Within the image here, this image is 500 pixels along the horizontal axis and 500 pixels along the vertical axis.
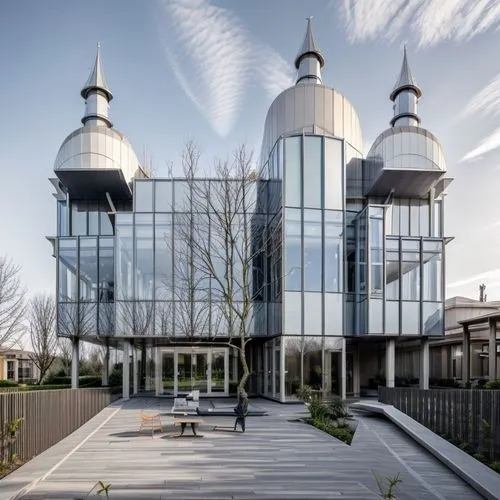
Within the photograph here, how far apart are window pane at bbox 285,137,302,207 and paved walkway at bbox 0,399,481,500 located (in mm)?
11602

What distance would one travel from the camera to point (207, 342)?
2672cm

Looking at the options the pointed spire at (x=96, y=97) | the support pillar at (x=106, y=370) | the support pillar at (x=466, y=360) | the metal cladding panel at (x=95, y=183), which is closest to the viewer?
the metal cladding panel at (x=95, y=183)

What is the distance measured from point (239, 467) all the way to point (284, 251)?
13.6 meters

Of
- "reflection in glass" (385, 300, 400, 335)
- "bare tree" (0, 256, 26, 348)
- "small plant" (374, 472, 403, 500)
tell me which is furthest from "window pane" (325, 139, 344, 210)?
"bare tree" (0, 256, 26, 348)

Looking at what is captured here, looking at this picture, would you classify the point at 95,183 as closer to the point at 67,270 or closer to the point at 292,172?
the point at 67,270

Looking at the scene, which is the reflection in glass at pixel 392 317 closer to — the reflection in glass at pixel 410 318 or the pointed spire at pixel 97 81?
the reflection in glass at pixel 410 318

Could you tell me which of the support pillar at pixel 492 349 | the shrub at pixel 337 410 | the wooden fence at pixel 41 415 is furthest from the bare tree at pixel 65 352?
the support pillar at pixel 492 349

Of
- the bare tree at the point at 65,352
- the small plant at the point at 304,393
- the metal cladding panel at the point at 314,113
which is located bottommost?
the bare tree at the point at 65,352

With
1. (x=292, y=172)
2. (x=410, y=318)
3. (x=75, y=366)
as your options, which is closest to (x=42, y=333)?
(x=75, y=366)

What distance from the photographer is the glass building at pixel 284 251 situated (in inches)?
886

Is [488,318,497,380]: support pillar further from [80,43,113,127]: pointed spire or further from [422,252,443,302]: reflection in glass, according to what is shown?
[80,43,113,127]: pointed spire

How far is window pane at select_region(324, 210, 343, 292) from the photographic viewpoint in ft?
74.4

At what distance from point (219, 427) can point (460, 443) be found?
6.92m

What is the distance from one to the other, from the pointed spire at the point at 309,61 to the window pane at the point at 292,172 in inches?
272
